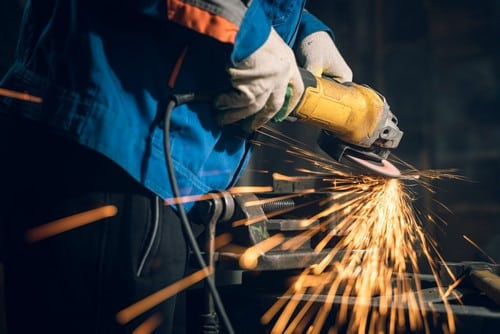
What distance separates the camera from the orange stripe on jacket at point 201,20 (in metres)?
0.90

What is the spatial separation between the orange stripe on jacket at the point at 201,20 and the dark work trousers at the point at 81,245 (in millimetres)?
309

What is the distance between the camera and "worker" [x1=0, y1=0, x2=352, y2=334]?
934mm

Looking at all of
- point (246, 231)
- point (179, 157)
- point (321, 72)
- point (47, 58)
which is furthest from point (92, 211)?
point (321, 72)

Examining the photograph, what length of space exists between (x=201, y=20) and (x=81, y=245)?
49 centimetres

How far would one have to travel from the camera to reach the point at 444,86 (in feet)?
13.5

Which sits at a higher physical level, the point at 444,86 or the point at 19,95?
the point at 444,86

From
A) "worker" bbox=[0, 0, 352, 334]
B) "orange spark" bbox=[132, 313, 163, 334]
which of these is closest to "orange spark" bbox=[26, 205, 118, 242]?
"worker" bbox=[0, 0, 352, 334]

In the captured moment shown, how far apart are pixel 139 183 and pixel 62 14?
386 mm

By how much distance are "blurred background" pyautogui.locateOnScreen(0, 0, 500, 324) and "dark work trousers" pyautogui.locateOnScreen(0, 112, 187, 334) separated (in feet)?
9.96

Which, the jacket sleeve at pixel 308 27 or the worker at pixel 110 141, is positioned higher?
the jacket sleeve at pixel 308 27

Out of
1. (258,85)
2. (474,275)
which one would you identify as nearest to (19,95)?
(258,85)

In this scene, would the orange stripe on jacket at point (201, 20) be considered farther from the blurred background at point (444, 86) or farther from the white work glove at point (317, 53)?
the blurred background at point (444, 86)

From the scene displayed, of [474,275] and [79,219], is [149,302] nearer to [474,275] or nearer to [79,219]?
[79,219]

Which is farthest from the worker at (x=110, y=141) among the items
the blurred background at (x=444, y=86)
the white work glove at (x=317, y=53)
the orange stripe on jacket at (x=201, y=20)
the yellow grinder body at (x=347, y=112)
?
the blurred background at (x=444, y=86)
